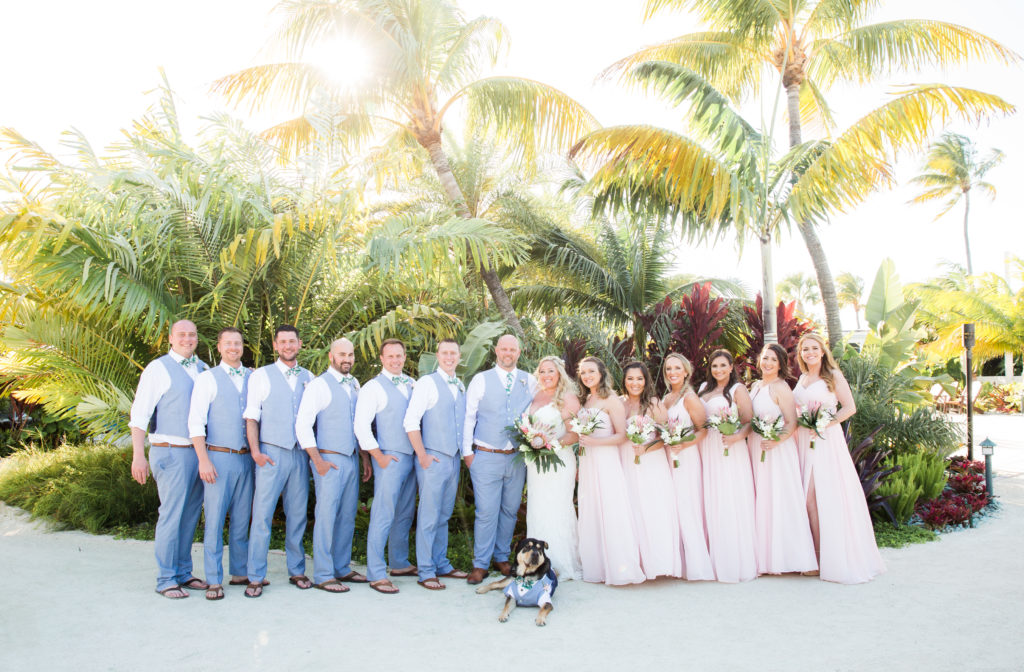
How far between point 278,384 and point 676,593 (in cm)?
357

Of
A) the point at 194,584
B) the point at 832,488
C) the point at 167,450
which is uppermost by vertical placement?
the point at 167,450

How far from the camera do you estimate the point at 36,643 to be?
14.1ft

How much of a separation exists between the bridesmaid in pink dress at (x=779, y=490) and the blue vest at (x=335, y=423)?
349 cm

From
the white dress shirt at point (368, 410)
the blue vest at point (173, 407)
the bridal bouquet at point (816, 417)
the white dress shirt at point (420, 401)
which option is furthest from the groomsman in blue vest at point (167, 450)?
the bridal bouquet at point (816, 417)

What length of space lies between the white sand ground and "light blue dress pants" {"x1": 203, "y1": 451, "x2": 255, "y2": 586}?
25 cm

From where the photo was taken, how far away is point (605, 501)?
5645 mm

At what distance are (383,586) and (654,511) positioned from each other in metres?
2.29

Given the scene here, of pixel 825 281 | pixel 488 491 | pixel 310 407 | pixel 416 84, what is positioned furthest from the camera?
pixel 825 281

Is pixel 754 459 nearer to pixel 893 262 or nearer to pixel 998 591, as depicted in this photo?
pixel 998 591

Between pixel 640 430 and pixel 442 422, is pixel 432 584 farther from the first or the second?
pixel 640 430

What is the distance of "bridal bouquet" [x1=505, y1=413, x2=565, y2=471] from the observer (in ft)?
17.9

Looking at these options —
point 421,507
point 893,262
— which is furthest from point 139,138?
point 893,262

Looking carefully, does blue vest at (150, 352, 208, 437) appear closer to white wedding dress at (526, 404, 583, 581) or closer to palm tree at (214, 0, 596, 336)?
white wedding dress at (526, 404, 583, 581)

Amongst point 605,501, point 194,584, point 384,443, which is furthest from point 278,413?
point 605,501
